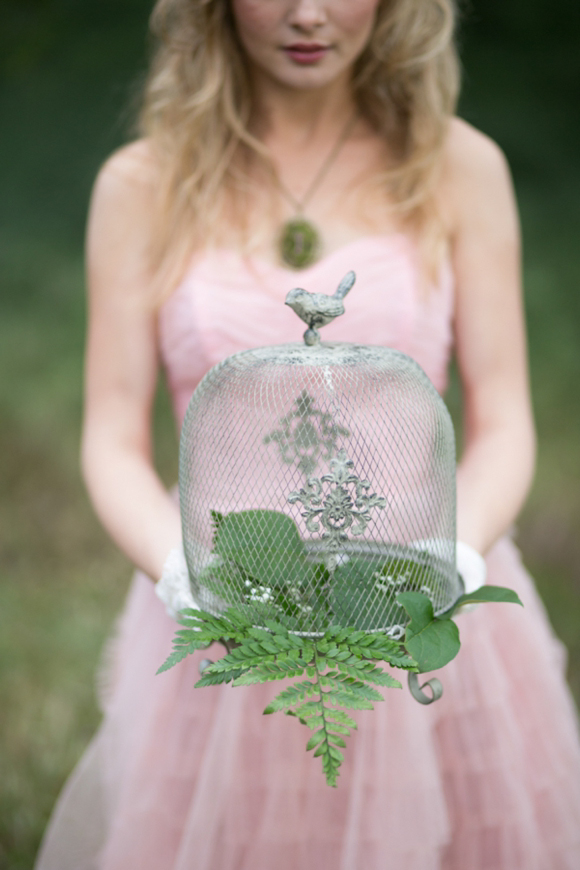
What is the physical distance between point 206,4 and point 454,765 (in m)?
1.57

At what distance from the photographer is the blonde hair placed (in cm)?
179

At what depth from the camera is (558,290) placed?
6.52 meters

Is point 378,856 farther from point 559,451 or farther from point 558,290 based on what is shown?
point 558,290

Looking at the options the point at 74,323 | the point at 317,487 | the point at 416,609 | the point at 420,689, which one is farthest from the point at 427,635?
the point at 74,323

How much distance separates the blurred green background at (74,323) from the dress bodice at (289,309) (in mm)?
636

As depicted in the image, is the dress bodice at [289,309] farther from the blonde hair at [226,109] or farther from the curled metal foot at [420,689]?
the curled metal foot at [420,689]

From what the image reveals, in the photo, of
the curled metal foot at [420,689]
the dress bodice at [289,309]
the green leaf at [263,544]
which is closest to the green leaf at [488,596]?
the curled metal foot at [420,689]

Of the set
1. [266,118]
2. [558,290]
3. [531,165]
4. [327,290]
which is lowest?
[558,290]

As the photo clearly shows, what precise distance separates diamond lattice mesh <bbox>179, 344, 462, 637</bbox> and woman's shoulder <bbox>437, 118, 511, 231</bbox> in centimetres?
59

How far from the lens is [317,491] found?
4.00ft

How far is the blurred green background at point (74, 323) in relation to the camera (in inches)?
120

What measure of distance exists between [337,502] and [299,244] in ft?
2.54

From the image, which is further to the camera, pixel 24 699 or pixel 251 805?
pixel 24 699

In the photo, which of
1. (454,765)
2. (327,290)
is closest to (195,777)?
(454,765)
